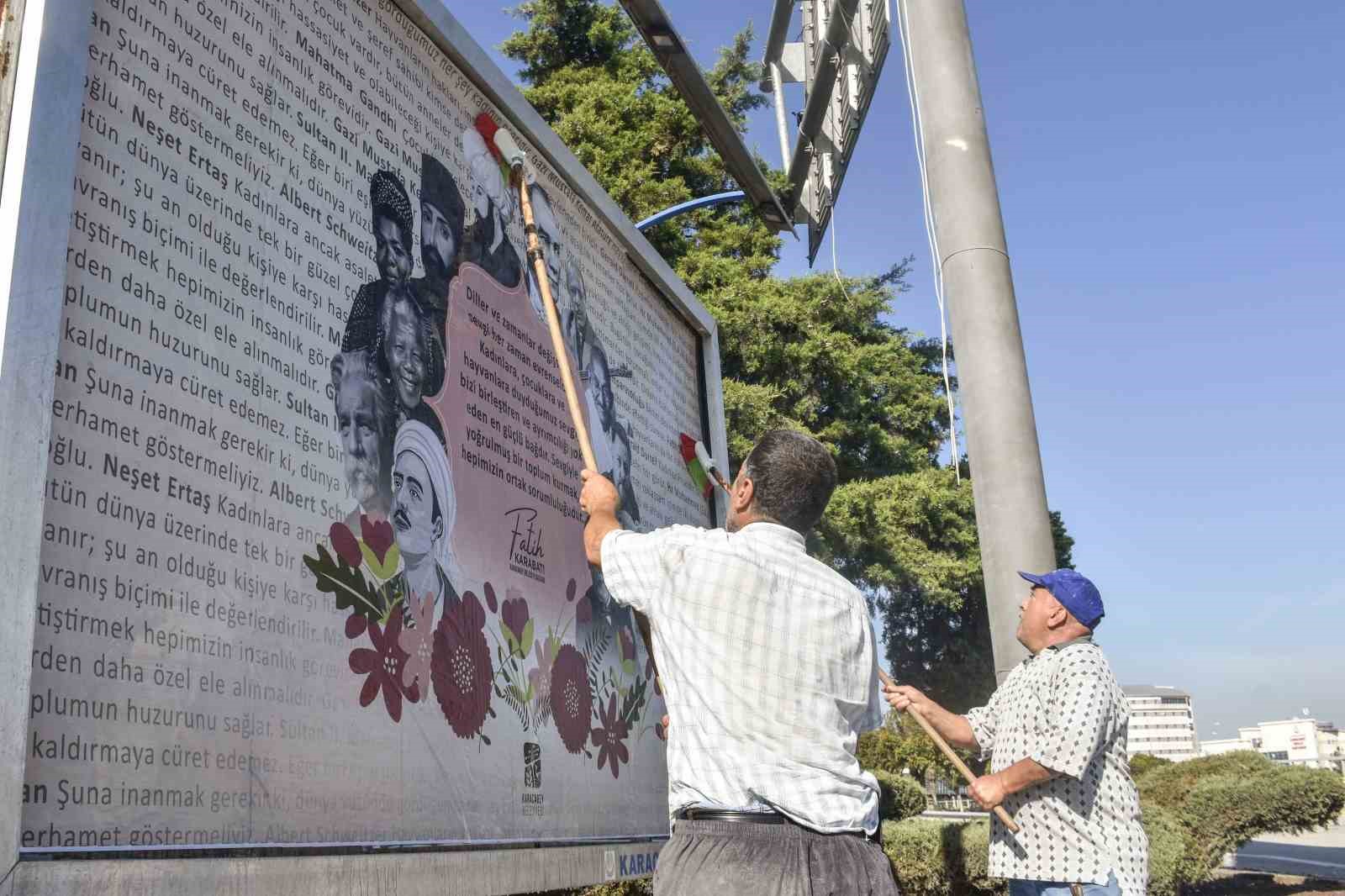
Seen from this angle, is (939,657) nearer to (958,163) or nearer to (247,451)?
(958,163)

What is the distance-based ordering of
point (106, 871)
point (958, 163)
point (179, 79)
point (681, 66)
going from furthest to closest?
point (681, 66), point (958, 163), point (179, 79), point (106, 871)

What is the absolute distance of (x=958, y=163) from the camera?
4.60 metres

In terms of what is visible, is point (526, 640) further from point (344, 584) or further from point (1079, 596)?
point (1079, 596)

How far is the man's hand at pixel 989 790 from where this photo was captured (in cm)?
312

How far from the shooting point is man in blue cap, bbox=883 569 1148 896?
313cm

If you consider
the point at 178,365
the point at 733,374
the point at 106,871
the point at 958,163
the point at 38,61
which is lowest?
the point at 106,871

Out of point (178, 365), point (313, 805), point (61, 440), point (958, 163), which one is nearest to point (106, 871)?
point (313, 805)

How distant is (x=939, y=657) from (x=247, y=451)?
18.8 m

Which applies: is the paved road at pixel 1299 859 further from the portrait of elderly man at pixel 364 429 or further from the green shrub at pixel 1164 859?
the portrait of elderly man at pixel 364 429

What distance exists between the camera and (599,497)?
2.36m

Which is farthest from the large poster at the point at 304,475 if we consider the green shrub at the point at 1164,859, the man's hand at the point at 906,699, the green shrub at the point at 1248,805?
the green shrub at the point at 1248,805

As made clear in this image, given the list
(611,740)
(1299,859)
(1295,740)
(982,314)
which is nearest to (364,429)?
(611,740)

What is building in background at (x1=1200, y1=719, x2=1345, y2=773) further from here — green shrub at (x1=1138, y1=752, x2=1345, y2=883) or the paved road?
green shrub at (x1=1138, y1=752, x2=1345, y2=883)

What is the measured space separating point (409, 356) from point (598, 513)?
50cm
